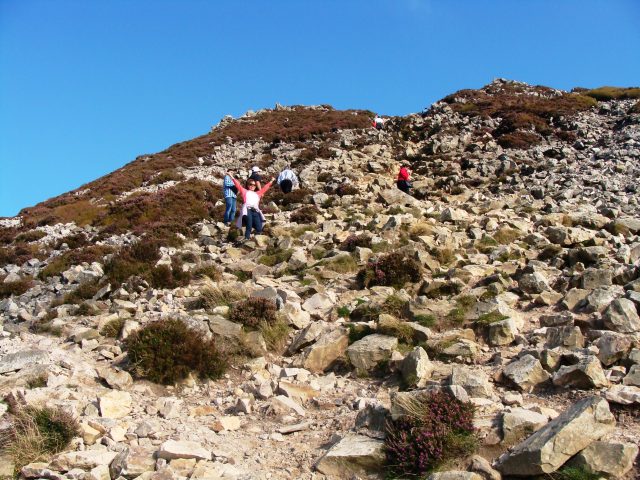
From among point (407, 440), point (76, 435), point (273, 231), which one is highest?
point (273, 231)

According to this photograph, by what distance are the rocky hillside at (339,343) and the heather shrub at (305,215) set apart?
97 millimetres

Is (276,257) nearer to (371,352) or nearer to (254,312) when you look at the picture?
(254,312)

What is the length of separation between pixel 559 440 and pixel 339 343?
14.4 feet

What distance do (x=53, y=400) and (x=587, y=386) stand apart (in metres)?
6.78

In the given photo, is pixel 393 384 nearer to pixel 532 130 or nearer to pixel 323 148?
pixel 323 148

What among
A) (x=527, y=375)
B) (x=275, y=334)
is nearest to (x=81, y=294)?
(x=275, y=334)

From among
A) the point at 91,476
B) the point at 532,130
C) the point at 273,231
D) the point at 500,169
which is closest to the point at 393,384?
the point at 91,476

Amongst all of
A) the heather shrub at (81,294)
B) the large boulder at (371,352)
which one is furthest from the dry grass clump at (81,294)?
the large boulder at (371,352)

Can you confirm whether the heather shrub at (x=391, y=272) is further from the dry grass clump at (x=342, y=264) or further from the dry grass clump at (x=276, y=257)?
the dry grass clump at (x=276, y=257)

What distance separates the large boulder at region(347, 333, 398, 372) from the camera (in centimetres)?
794

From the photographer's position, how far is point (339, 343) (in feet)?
28.1

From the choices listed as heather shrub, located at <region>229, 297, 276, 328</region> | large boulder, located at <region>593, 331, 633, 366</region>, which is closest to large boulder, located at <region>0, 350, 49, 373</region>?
heather shrub, located at <region>229, 297, 276, 328</region>

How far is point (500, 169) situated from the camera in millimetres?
26344

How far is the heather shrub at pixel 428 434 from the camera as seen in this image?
5090 mm
